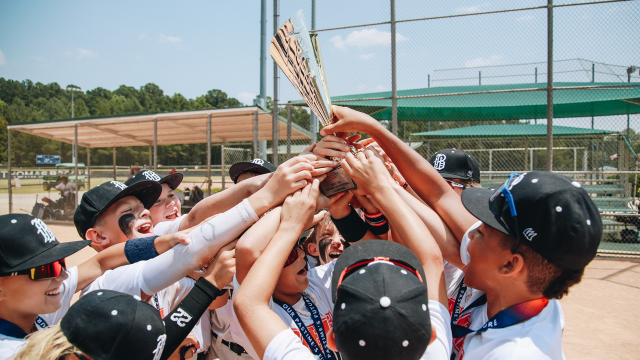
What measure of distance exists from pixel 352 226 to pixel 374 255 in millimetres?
675

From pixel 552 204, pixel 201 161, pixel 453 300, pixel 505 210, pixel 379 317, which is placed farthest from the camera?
pixel 201 161

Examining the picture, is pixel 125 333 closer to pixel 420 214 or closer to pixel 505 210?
pixel 420 214

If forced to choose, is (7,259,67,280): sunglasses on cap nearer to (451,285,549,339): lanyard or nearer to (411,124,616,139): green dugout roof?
(451,285,549,339): lanyard

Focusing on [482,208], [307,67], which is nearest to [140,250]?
[307,67]

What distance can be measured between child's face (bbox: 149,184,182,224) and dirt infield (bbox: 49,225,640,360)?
4.76 m

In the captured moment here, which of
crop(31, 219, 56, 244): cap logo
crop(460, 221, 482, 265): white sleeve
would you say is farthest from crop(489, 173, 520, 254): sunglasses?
crop(31, 219, 56, 244): cap logo

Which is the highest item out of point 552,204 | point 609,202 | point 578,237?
point 552,204

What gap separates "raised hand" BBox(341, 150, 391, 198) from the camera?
1.59m

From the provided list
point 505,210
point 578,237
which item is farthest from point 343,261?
point 578,237

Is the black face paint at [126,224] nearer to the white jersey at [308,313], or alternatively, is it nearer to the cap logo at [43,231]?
the cap logo at [43,231]

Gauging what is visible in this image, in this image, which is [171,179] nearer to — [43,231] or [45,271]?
[43,231]

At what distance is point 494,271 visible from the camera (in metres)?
1.45

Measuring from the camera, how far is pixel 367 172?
1610 millimetres

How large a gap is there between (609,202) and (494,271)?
12.6m
